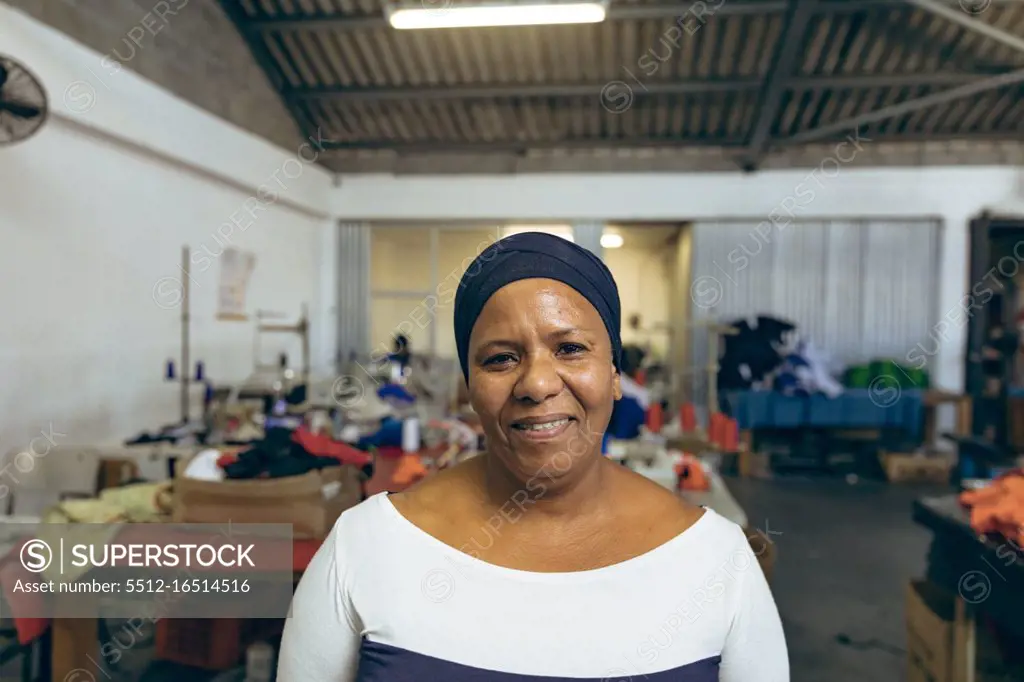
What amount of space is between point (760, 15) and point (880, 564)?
4341 mm

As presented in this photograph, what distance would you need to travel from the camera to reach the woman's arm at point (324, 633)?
0.92 metres

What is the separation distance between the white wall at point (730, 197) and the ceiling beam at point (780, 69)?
52cm

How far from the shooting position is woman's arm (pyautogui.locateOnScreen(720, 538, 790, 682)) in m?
0.93

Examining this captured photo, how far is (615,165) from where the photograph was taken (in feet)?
23.8

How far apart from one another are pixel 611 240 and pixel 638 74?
236cm

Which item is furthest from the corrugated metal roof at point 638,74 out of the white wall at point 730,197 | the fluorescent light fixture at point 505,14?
the fluorescent light fixture at point 505,14

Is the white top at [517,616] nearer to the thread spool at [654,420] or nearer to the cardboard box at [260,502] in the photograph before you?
the cardboard box at [260,502]

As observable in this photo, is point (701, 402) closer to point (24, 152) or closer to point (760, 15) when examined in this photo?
point (760, 15)

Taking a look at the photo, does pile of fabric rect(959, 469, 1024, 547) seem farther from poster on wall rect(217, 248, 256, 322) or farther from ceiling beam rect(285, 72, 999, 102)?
poster on wall rect(217, 248, 256, 322)

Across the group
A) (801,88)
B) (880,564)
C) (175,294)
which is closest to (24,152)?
(175,294)

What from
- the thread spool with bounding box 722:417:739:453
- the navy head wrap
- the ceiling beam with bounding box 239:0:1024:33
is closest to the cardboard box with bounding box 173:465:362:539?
the navy head wrap

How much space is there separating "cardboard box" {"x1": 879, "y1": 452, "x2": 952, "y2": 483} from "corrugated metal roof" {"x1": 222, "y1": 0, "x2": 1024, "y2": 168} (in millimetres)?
3132

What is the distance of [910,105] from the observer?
5.76 metres

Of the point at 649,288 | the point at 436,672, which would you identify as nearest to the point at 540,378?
the point at 436,672
